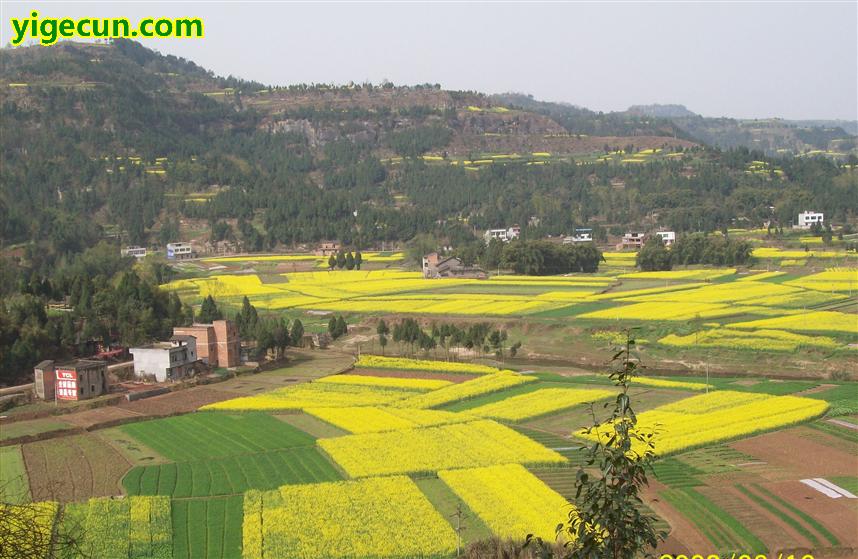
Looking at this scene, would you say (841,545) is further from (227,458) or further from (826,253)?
(826,253)

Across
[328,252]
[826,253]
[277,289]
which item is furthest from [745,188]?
[277,289]

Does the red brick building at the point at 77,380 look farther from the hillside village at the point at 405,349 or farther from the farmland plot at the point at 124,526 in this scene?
the farmland plot at the point at 124,526

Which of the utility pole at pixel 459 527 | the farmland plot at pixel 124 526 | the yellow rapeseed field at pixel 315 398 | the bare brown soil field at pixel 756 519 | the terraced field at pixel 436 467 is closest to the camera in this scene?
the utility pole at pixel 459 527

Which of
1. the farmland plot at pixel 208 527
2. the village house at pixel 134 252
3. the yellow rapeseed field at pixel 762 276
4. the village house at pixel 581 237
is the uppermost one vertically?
the village house at pixel 581 237

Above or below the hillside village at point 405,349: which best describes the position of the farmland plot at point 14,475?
below

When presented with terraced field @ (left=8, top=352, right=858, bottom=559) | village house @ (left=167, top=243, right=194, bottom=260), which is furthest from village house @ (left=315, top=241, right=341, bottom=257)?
terraced field @ (left=8, top=352, right=858, bottom=559)

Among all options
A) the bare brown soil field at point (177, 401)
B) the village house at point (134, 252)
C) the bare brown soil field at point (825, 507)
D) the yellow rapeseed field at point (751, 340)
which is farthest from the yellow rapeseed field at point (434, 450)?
the village house at point (134, 252)
